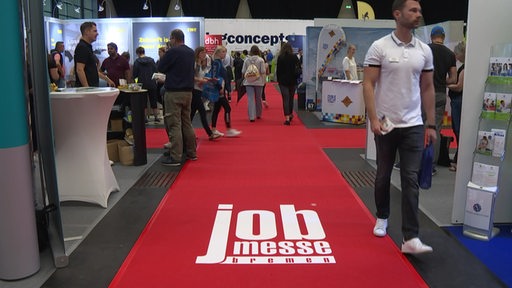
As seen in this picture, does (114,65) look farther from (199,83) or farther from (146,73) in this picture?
(199,83)

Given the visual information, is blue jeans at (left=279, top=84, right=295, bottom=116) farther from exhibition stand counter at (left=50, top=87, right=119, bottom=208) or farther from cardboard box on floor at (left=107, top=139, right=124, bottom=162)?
exhibition stand counter at (left=50, top=87, right=119, bottom=208)

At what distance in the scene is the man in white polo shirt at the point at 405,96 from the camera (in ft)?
9.68

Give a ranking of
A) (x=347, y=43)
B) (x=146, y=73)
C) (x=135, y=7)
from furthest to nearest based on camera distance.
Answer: (x=135, y=7)
(x=347, y=43)
(x=146, y=73)

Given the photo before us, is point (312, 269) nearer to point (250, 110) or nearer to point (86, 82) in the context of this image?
point (86, 82)

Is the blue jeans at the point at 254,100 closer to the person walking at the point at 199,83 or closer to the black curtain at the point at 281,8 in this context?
the person walking at the point at 199,83

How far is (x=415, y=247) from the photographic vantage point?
2975 mm

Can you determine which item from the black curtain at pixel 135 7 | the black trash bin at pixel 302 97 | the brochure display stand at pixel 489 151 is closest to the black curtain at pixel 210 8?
the black curtain at pixel 135 7

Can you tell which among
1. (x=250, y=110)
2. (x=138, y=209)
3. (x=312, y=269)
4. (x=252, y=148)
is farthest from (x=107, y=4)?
(x=312, y=269)

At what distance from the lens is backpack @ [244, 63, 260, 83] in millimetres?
8812

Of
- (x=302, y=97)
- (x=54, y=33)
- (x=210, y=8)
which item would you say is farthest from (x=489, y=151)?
(x=210, y=8)

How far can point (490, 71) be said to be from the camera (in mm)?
3381

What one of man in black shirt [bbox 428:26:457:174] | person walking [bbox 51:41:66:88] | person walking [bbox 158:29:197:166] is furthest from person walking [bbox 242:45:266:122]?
man in black shirt [bbox 428:26:457:174]

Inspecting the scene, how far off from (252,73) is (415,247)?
6204 millimetres

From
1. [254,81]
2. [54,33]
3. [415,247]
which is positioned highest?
[54,33]
